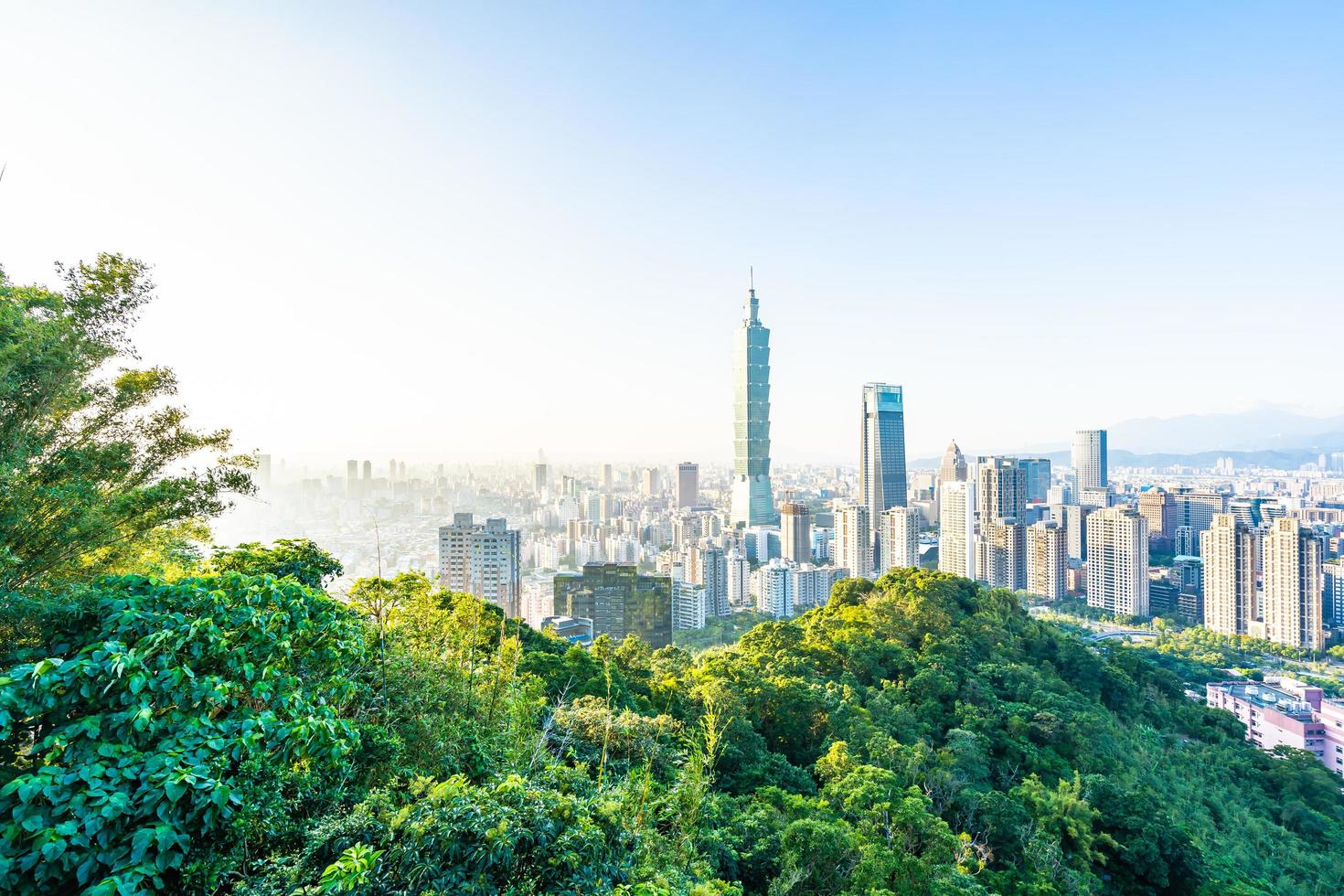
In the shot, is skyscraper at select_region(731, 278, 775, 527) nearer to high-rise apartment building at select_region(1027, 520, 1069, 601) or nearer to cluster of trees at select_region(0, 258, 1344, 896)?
high-rise apartment building at select_region(1027, 520, 1069, 601)

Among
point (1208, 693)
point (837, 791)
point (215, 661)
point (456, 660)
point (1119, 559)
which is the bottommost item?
point (1208, 693)

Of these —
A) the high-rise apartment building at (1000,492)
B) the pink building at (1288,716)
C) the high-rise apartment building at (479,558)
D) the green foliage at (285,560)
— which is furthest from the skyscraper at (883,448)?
the green foliage at (285,560)

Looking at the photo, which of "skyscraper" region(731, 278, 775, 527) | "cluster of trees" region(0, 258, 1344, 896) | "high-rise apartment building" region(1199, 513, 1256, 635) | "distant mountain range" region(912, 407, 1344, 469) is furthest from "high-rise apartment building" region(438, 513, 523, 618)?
"distant mountain range" region(912, 407, 1344, 469)


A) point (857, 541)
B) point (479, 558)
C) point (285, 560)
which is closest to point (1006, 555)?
point (857, 541)

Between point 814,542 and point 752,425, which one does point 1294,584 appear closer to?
point 814,542

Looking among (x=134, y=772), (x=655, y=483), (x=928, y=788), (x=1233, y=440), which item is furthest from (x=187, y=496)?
(x=1233, y=440)

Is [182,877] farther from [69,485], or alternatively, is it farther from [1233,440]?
[1233,440]

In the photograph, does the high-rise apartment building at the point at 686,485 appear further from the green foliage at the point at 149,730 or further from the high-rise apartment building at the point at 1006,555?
the green foliage at the point at 149,730
